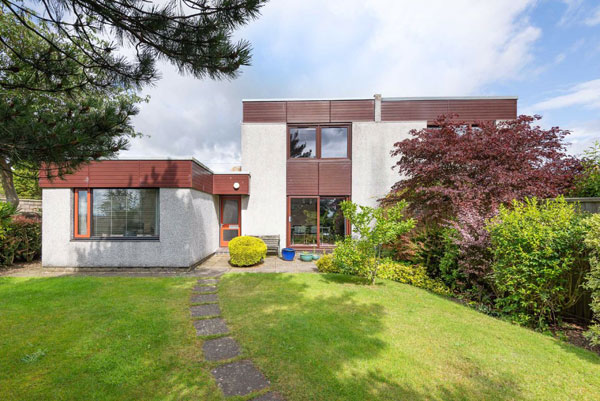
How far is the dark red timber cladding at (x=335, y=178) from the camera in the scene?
10.4 metres

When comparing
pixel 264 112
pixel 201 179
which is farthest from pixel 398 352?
pixel 264 112

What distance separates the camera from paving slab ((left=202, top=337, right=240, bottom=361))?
305cm

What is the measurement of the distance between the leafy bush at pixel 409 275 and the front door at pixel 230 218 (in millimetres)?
6434

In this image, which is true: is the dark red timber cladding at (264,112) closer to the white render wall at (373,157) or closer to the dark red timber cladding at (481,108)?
the white render wall at (373,157)

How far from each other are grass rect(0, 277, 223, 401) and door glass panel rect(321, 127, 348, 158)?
7.78 meters

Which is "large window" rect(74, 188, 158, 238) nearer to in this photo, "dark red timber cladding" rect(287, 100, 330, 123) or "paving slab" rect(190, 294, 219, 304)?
"paving slab" rect(190, 294, 219, 304)

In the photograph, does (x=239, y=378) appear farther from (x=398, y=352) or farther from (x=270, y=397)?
(x=398, y=352)

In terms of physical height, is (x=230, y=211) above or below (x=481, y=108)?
below

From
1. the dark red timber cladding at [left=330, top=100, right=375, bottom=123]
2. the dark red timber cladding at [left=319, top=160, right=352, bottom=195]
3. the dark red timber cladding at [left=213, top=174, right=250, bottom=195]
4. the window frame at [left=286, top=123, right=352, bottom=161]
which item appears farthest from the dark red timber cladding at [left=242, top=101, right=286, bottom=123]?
the dark red timber cladding at [left=319, top=160, right=352, bottom=195]

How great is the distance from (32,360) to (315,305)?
390 centimetres

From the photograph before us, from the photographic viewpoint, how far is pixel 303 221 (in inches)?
415

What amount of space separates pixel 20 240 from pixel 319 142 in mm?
11309

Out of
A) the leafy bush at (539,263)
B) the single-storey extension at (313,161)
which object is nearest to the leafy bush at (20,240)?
the single-storey extension at (313,161)

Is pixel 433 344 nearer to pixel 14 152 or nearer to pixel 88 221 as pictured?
pixel 14 152
